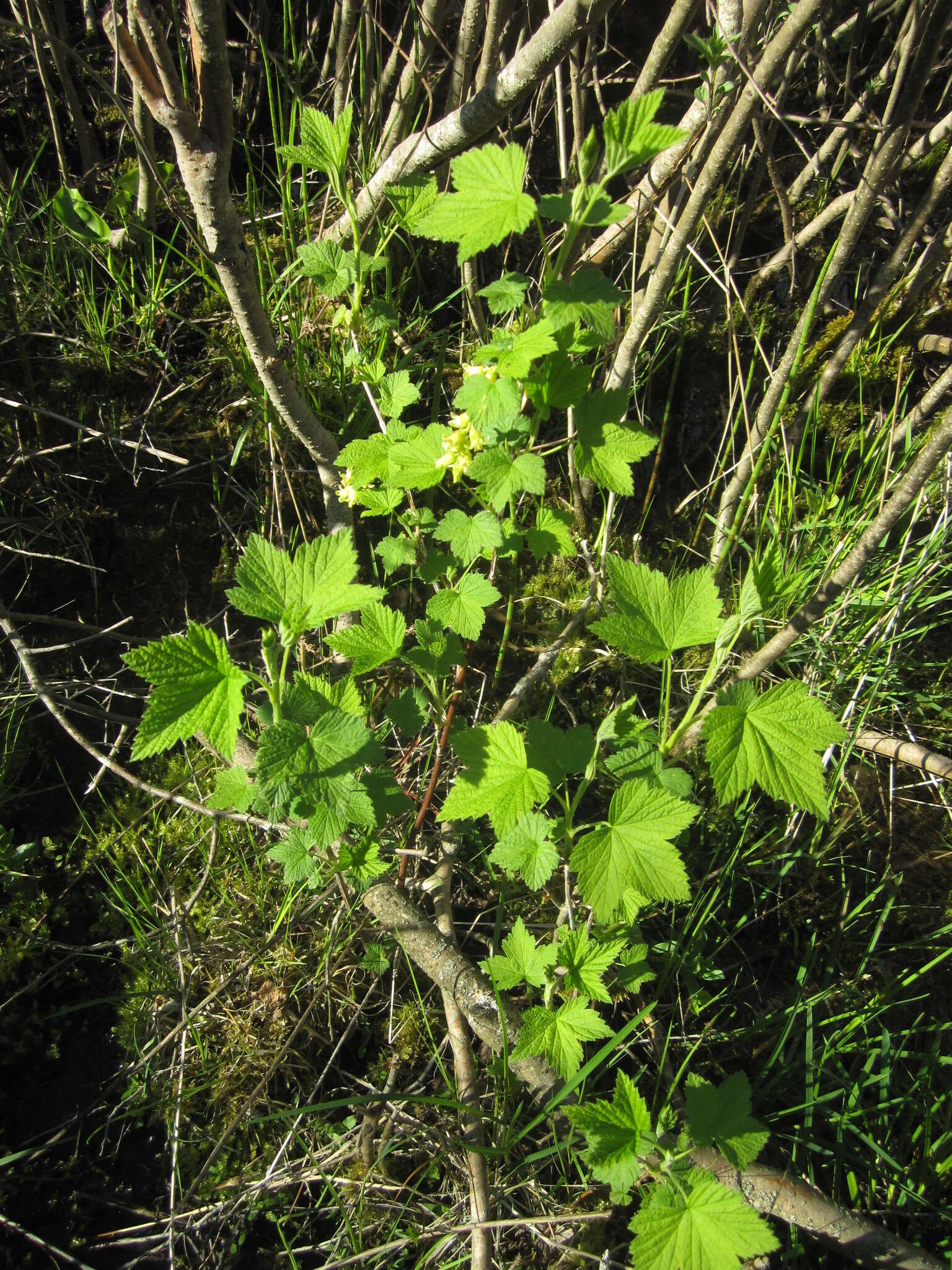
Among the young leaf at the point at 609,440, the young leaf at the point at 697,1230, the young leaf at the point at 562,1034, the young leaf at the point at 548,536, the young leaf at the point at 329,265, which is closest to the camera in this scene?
the young leaf at the point at 697,1230

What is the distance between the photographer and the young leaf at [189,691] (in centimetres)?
122

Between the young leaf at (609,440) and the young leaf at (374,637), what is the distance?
0.50 meters

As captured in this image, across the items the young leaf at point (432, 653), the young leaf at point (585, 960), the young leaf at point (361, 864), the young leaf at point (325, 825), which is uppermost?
the young leaf at point (432, 653)

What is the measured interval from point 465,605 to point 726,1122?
106 centimetres

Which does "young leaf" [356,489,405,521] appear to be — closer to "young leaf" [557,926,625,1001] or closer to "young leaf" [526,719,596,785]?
"young leaf" [526,719,596,785]

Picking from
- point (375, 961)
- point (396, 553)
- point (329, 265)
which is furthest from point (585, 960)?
point (329, 265)

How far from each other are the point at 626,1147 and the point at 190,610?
5.86 feet

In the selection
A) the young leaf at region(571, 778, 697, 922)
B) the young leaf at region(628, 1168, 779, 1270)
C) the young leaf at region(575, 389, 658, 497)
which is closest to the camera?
the young leaf at region(628, 1168, 779, 1270)

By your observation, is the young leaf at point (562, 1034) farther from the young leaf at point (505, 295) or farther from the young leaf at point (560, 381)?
the young leaf at point (505, 295)

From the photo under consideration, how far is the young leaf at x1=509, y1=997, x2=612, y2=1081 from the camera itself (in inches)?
56.2

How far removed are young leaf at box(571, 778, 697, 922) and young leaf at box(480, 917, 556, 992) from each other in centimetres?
26

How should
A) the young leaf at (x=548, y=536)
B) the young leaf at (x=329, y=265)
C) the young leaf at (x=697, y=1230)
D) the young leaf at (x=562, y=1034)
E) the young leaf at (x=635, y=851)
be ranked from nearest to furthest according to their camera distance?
the young leaf at (x=697, y=1230) → the young leaf at (x=635, y=851) → the young leaf at (x=562, y=1034) → the young leaf at (x=548, y=536) → the young leaf at (x=329, y=265)

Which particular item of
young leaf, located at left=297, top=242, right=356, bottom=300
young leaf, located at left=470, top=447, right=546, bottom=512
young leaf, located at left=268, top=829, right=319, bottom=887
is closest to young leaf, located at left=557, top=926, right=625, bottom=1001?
young leaf, located at left=268, top=829, right=319, bottom=887

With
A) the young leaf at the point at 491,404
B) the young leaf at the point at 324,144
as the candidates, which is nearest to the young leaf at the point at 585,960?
the young leaf at the point at 491,404
